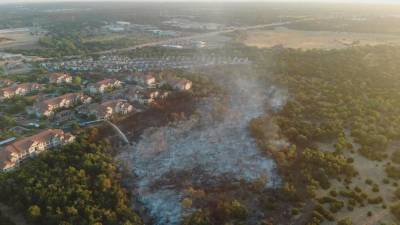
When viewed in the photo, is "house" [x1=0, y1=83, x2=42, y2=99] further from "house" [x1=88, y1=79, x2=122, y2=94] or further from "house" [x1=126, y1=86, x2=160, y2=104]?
"house" [x1=126, y1=86, x2=160, y2=104]

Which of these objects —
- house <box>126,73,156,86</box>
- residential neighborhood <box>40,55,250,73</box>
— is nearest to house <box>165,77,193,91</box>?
house <box>126,73,156,86</box>

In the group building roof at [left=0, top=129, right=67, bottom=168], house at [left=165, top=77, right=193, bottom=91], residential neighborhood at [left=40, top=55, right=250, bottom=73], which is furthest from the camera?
residential neighborhood at [left=40, top=55, right=250, bottom=73]

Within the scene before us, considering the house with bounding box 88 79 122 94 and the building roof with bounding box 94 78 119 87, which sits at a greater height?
the building roof with bounding box 94 78 119 87

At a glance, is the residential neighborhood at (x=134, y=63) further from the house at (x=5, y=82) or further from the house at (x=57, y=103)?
the house at (x=57, y=103)

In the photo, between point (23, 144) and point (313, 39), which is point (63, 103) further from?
point (313, 39)

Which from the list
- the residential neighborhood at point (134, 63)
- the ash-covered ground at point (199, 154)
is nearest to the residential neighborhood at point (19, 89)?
the residential neighborhood at point (134, 63)

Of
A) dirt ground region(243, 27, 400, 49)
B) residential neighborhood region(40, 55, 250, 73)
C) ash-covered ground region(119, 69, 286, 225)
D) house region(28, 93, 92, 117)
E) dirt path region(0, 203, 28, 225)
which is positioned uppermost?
dirt ground region(243, 27, 400, 49)
